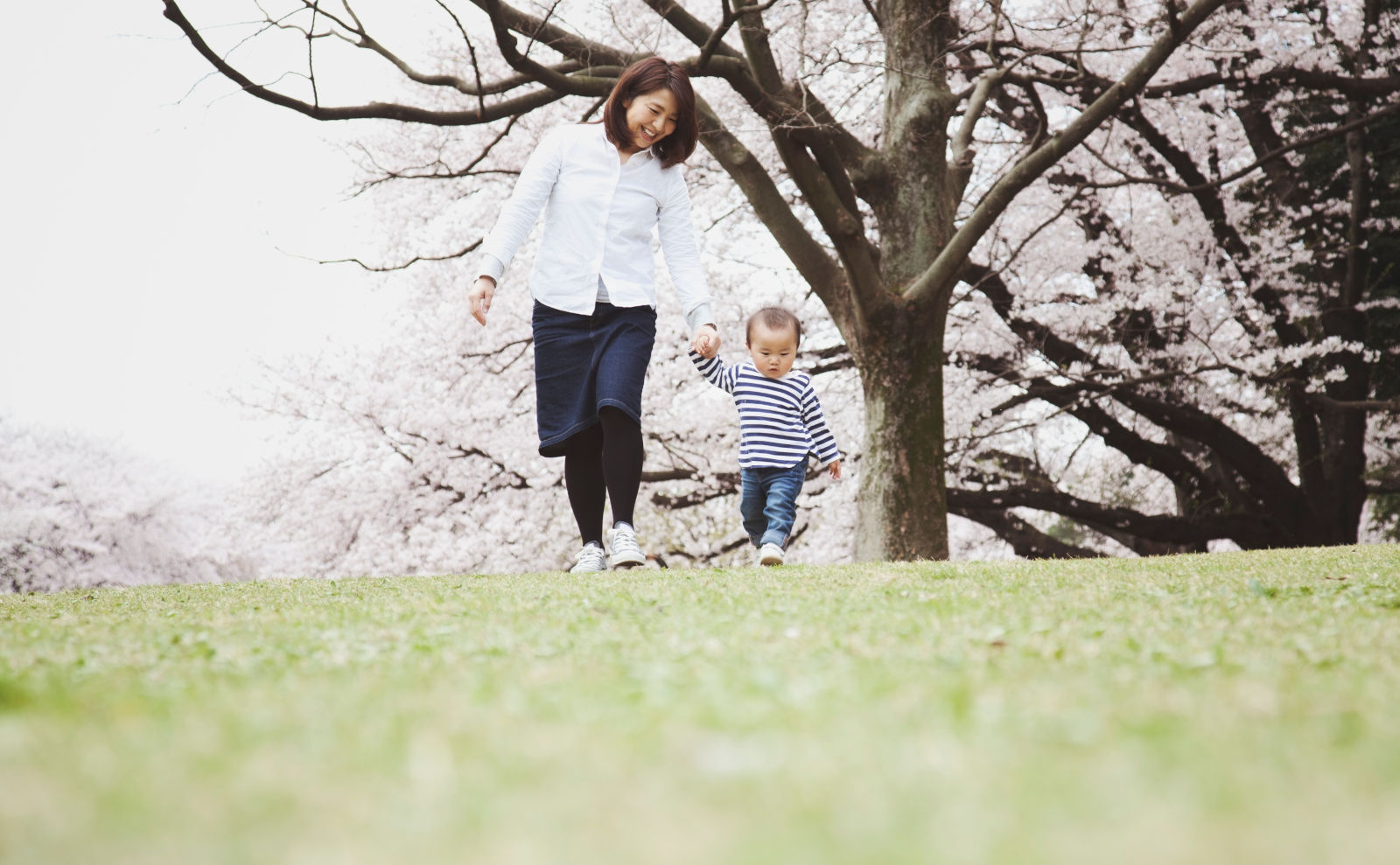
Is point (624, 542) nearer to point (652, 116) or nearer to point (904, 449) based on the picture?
point (652, 116)

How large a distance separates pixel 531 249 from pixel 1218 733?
12.4 meters

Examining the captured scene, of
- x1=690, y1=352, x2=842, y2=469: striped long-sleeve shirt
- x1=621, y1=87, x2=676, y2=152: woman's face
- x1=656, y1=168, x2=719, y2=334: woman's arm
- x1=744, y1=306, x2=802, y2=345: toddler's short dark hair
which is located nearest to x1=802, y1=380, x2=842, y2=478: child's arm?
x1=690, y1=352, x2=842, y2=469: striped long-sleeve shirt

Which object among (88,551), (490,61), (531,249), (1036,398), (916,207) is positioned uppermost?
(490,61)

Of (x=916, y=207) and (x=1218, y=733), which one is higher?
(x=916, y=207)

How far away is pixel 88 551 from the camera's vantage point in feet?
65.9

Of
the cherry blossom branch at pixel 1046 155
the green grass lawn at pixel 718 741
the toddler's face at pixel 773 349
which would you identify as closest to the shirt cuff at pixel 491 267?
the toddler's face at pixel 773 349

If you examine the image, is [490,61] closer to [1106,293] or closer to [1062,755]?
[1106,293]

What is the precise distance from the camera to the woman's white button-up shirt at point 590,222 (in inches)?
182

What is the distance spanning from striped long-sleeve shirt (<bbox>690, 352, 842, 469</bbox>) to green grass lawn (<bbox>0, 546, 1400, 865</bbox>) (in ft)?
11.1

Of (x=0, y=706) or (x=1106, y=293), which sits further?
(x=1106, y=293)

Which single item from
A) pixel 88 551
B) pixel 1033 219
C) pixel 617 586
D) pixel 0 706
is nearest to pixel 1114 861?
pixel 0 706

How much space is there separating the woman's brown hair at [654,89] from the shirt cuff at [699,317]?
684mm

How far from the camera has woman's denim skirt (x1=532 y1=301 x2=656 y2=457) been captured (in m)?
4.60

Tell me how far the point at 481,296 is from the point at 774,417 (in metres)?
1.99
